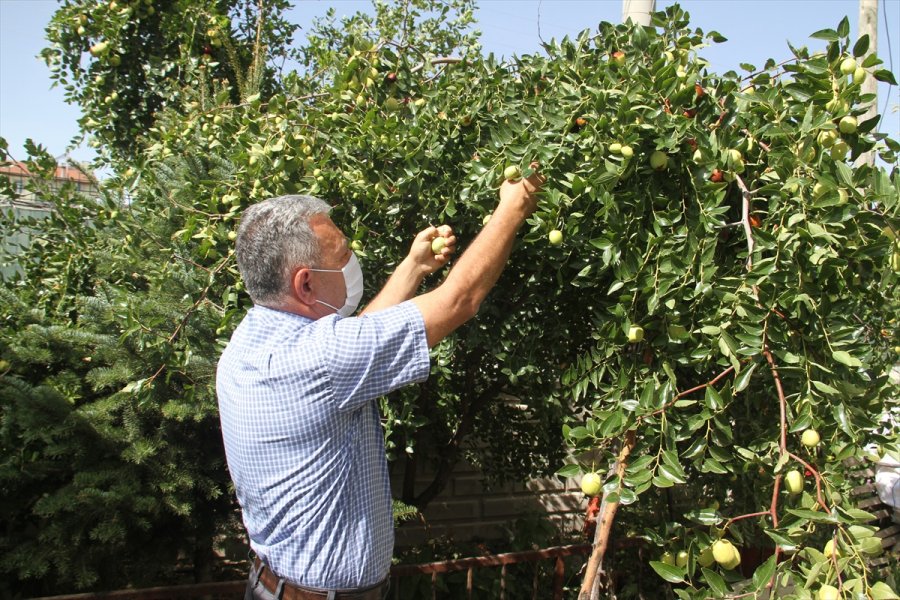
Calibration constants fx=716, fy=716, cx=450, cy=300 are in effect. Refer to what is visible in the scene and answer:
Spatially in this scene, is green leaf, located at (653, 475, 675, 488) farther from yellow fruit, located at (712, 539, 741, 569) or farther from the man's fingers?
the man's fingers

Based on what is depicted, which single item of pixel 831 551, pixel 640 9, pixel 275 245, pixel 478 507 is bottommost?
pixel 478 507

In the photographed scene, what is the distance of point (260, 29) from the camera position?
16.2 feet

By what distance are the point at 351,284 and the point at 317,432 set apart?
16.9 inches

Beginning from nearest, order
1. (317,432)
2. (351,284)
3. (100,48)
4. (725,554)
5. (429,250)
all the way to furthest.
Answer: (725,554) < (317,432) < (351,284) < (429,250) < (100,48)

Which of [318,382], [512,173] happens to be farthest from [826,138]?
Result: [318,382]

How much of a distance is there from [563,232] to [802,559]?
918 millimetres

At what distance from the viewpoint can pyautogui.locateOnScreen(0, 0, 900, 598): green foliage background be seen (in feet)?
5.07

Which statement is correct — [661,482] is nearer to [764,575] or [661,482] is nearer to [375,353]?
[764,575]

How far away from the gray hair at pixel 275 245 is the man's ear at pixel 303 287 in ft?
0.05

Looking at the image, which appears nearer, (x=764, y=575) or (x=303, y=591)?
(x=764, y=575)

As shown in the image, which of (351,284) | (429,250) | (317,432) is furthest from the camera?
(429,250)

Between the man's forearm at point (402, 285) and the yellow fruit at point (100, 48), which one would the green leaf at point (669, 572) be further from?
the yellow fruit at point (100, 48)

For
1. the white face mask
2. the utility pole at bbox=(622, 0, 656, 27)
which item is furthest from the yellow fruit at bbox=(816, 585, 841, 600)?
the utility pole at bbox=(622, 0, 656, 27)

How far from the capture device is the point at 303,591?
1786 mm
